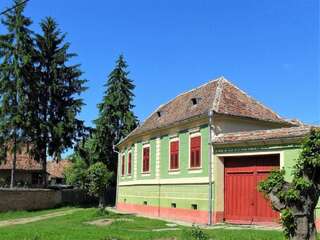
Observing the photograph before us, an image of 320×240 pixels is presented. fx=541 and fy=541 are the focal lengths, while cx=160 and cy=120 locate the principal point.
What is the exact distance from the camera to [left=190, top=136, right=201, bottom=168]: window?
2730 centimetres

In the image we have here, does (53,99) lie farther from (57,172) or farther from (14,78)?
(57,172)

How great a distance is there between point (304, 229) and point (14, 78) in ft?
110

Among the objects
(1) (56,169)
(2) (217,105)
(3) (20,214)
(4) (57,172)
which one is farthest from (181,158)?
(1) (56,169)

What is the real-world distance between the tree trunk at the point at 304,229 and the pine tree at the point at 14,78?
31.7 meters

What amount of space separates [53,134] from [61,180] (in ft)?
123

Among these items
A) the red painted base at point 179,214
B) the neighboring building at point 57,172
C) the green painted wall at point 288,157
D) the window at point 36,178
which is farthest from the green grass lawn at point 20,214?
the neighboring building at point 57,172

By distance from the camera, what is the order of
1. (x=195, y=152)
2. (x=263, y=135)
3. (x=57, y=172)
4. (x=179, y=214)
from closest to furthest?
(x=263, y=135)
(x=195, y=152)
(x=179, y=214)
(x=57, y=172)

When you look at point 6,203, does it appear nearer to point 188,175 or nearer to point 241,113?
point 188,175

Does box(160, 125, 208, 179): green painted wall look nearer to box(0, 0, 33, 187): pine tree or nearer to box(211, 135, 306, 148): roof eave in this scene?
box(211, 135, 306, 148): roof eave

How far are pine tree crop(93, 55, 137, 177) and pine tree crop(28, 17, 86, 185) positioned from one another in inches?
203

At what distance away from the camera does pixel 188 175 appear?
28203 millimetres

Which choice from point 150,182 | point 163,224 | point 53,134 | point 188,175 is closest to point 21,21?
point 53,134

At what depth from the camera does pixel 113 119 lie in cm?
5056

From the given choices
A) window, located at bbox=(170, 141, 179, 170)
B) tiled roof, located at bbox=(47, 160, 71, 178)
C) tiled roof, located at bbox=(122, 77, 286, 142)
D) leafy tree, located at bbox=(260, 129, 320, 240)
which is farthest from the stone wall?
tiled roof, located at bbox=(47, 160, 71, 178)
